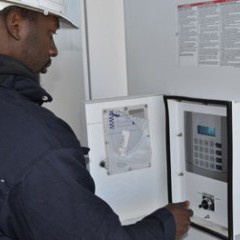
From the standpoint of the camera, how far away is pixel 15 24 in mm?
851

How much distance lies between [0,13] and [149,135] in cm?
80

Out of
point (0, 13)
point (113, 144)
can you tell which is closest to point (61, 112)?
point (113, 144)

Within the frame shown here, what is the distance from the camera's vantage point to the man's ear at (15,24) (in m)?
0.84

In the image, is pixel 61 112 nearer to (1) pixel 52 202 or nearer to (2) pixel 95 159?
(2) pixel 95 159

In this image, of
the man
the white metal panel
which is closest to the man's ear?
the man

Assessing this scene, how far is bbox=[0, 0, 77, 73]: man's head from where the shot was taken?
0.84 meters

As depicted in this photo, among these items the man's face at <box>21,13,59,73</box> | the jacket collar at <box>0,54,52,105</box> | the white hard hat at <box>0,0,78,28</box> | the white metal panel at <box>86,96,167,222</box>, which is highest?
the white hard hat at <box>0,0,78,28</box>

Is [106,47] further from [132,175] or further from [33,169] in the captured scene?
[33,169]

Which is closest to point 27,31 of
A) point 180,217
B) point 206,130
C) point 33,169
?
point 33,169

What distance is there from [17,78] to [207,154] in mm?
727

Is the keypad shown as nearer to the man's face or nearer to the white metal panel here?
the white metal panel

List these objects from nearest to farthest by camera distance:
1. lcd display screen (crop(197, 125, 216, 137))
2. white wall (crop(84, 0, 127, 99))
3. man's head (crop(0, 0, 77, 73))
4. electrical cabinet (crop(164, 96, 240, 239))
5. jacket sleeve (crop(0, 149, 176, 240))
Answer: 1. jacket sleeve (crop(0, 149, 176, 240))
2. man's head (crop(0, 0, 77, 73))
3. electrical cabinet (crop(164, 96, 240, 239))
4. lcd display screen (crop(197, 125, 216, 137))
5. white wall (crop(84, 0, 127, 99))

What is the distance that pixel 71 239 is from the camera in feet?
2.53

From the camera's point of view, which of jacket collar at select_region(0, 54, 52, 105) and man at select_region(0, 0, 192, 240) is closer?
man at select_region(0, 0, 192, 240)
